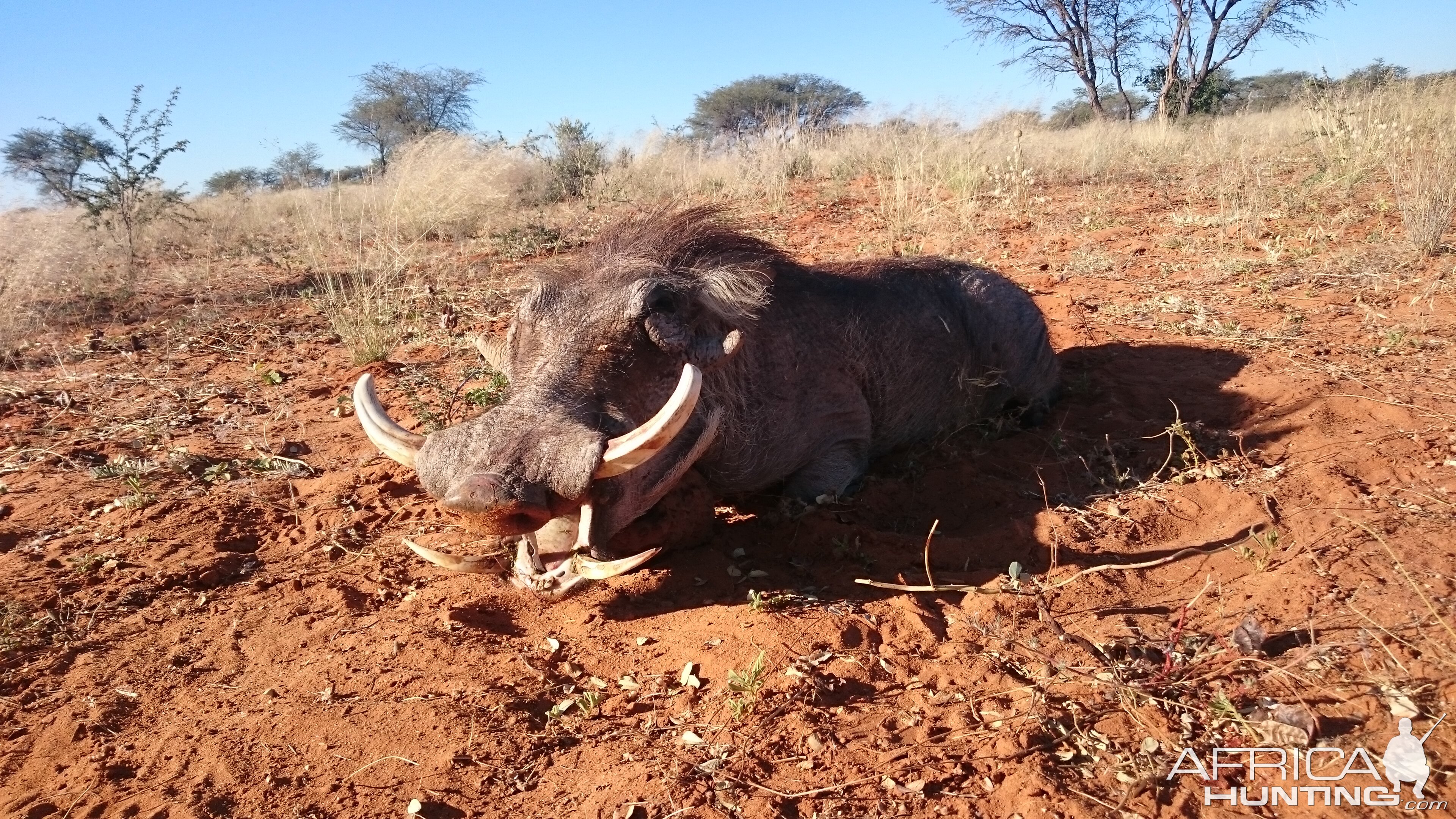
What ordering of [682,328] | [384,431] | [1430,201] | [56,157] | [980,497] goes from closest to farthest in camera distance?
[384,431] < [682,328] < [980,497] < [1430,201] < [56,157]

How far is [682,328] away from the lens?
117 inches

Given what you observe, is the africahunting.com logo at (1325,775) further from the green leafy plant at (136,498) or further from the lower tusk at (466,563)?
the green leafy plant at (136,498)

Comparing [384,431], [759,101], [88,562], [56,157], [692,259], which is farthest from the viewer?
[759,101]

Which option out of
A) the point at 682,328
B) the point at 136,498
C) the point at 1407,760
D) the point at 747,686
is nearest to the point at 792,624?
the point at 747,686

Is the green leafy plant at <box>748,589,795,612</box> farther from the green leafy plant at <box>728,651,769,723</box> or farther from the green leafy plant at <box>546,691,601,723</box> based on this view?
the green leafy plant at <box>546,691,601,723</box>

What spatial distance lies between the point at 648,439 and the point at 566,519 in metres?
0.51

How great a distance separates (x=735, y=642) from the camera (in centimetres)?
239

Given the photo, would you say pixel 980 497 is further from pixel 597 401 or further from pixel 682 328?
pixel 597 401

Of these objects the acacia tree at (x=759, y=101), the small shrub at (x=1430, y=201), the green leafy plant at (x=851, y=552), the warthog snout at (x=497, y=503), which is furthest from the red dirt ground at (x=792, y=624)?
the acacia tree at (x=759, y=101)

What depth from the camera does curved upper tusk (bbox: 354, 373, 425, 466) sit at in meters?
2.51

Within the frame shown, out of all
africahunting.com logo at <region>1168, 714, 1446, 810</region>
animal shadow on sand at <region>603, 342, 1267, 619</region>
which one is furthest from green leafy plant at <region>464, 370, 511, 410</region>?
africahunting.com logo at <region>1168, 714, 1446, 810</region>

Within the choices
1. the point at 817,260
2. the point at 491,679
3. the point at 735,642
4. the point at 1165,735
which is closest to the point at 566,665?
the point at 491,679

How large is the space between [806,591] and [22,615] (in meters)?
2.63

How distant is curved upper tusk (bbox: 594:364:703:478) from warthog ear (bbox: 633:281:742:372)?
497mm
